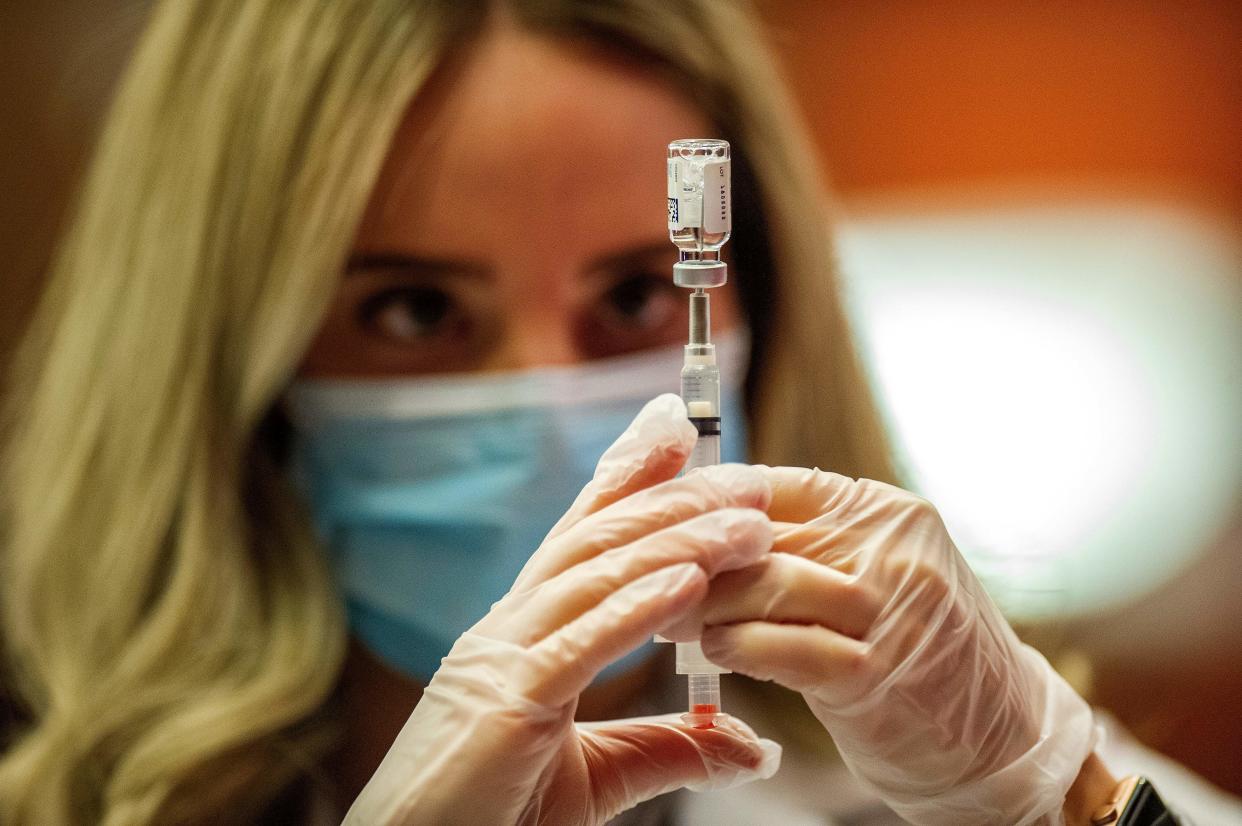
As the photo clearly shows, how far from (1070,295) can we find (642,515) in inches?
44.0

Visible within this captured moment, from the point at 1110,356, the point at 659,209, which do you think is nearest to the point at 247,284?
the point at 659,209

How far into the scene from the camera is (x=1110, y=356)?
169 cm

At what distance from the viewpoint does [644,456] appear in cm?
84

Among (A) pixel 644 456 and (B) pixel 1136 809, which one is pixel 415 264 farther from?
(B) pixel 1136 809

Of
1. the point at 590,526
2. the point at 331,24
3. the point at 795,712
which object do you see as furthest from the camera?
the point at 795,712

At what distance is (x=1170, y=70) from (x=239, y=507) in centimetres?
146

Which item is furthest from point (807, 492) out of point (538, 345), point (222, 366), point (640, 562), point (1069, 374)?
point (1069, 374)

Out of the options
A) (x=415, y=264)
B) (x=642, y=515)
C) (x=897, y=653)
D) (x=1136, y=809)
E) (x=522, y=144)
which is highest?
(x=522, y=144)

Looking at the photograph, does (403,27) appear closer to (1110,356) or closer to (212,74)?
(212,74)

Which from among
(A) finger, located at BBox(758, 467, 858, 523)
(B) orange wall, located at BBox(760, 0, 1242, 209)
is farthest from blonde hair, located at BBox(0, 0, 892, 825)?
(A) finger, located at BBox(758, 467, 858, 523)

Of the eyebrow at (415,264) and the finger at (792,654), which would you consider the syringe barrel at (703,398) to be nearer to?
the finger at (792,654)

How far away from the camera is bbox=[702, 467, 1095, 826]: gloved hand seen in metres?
0.81

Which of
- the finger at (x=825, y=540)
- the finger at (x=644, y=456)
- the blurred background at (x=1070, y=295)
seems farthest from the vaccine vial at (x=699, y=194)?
the blurred background at (x=1070, y=295)

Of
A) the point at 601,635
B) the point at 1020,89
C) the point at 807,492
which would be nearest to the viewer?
the point at 601,635
